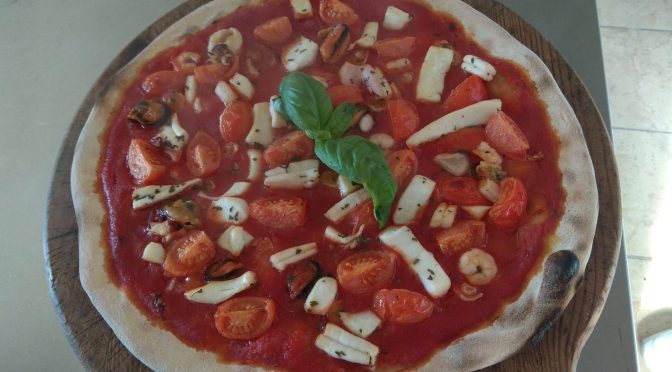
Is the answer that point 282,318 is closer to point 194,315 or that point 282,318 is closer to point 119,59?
point 194,315

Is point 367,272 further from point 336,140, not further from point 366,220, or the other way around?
point 336,140

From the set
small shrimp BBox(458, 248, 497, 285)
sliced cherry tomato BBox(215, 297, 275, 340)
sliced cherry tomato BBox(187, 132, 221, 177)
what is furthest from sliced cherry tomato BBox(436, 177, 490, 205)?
sliced cherry tomato BBox(187, 132, 221, 177)

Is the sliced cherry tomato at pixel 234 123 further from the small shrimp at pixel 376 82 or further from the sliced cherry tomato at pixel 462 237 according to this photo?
the sliced cherry tomato at pixel 462 237

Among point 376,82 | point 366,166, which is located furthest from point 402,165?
point 376,82

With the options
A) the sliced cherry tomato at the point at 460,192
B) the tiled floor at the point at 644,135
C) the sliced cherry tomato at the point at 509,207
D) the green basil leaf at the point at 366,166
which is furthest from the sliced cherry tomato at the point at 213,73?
the tiled floor at the point at 644,135

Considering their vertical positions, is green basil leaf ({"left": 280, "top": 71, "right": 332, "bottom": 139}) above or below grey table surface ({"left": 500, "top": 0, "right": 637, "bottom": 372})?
above

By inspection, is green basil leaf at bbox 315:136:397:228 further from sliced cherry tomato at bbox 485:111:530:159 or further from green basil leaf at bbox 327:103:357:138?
sliced cherry tomato at bbox 485:111:530:159
